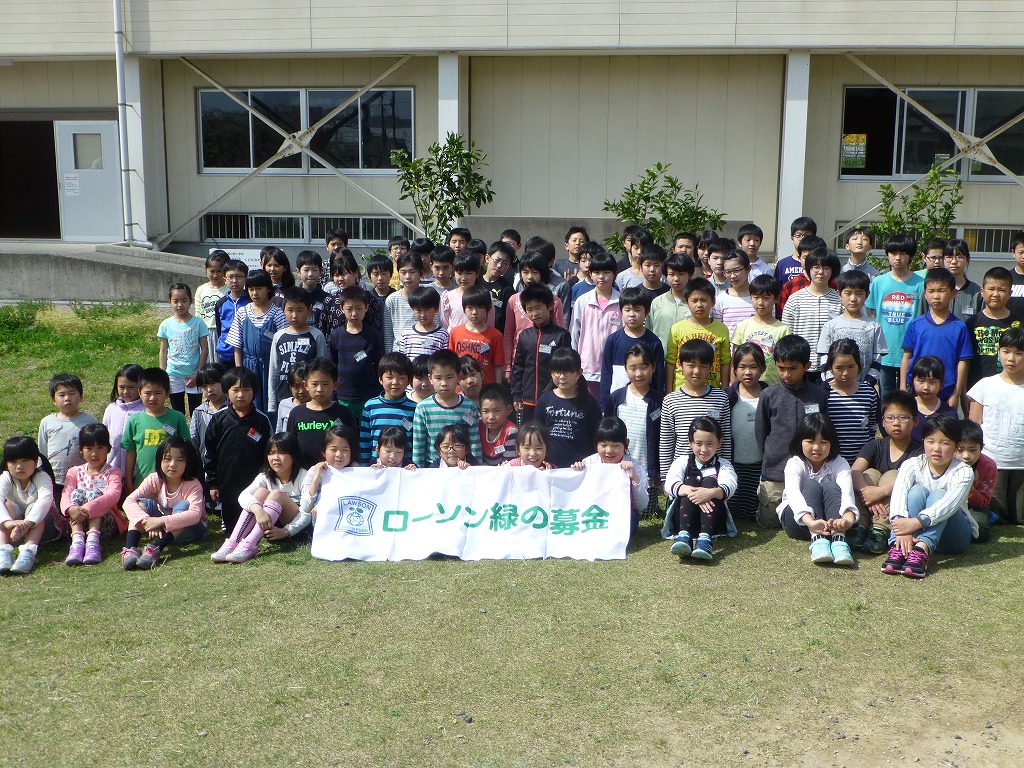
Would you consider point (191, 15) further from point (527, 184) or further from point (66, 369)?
point (66, 369)

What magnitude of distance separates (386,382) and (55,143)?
43.8ft

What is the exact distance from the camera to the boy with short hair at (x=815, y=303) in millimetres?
7411

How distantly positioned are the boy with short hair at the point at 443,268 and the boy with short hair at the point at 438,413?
5.01 feet

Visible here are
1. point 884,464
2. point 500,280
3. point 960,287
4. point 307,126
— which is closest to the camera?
point 884,464

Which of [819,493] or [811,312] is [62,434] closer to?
[819,493]

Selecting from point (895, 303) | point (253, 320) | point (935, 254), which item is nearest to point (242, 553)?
point (253, 320)

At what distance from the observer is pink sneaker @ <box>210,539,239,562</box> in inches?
245

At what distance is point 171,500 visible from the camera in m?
6.59

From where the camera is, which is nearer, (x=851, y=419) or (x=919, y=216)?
(x=851, y=419)

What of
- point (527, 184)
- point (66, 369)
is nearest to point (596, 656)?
point (66, 369)

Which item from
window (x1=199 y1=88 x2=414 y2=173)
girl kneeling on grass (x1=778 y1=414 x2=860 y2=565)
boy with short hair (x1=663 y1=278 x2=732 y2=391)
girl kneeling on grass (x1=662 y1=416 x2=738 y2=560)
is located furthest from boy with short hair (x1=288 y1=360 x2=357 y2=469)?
window (x1=199 y1=88 x2=414 y2=173)

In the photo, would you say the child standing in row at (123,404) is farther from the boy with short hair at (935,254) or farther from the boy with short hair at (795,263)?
the boy with short hair at (935,254)

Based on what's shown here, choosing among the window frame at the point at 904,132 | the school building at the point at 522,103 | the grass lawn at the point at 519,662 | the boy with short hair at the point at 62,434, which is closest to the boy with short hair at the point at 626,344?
the grass lawn at the point at 519,662

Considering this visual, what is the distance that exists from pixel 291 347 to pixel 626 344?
237cm
